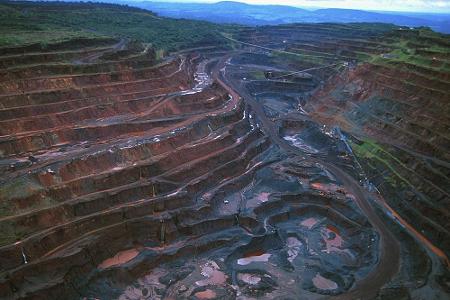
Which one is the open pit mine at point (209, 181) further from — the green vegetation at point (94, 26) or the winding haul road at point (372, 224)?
the green vegetation at point (94, 26)

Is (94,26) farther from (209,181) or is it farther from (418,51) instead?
(418,51)

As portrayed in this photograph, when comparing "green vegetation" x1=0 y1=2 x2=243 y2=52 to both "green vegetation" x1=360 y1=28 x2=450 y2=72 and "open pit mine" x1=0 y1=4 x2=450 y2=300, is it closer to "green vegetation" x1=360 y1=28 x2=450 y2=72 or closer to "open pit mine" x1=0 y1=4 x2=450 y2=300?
"open pit mine" x1=0 y1=4 x2=450 y2=300

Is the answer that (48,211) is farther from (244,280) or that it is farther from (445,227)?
(445,227)

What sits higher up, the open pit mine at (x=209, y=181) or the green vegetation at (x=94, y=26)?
the green vegetation at (x=94, y=26)

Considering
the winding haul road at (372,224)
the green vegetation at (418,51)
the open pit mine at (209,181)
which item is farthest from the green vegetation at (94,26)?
the green vegetation at (418,51)

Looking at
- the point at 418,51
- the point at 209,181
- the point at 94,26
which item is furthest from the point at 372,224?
the point at 94,26
